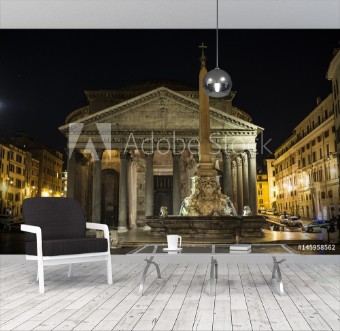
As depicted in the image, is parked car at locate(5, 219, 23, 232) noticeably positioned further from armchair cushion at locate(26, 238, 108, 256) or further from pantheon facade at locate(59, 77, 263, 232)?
pantheon facade at locate(59, 77, 263, 232)

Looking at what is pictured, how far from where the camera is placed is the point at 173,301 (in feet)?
13.8

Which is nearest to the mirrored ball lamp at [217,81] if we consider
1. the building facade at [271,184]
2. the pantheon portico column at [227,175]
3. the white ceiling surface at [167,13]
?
the white ceiling surface at [167,13]

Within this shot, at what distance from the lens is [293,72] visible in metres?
11.4

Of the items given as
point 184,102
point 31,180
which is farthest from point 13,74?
point 184,102

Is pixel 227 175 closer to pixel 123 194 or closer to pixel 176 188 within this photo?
pixel 176 188

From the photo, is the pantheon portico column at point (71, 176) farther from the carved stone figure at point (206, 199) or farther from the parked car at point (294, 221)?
the parked car at point (294, 221)

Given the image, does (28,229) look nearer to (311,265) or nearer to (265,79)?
(311,265)

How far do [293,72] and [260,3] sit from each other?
4915 mm

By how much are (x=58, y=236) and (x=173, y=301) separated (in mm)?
1985

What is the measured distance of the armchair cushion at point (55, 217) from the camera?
537cm

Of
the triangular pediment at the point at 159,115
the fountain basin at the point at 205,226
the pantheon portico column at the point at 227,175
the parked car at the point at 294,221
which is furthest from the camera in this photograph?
the triangular pediment at the point at 159,115

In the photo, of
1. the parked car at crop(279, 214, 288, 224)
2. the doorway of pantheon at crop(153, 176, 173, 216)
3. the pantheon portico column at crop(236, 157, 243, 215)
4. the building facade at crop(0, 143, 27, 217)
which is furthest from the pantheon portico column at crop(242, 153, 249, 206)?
the building facade at crop(0, 143, 27, 217)

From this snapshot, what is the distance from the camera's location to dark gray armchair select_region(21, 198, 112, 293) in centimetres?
486

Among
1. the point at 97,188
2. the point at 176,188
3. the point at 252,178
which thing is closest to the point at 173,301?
the point at 252,178
